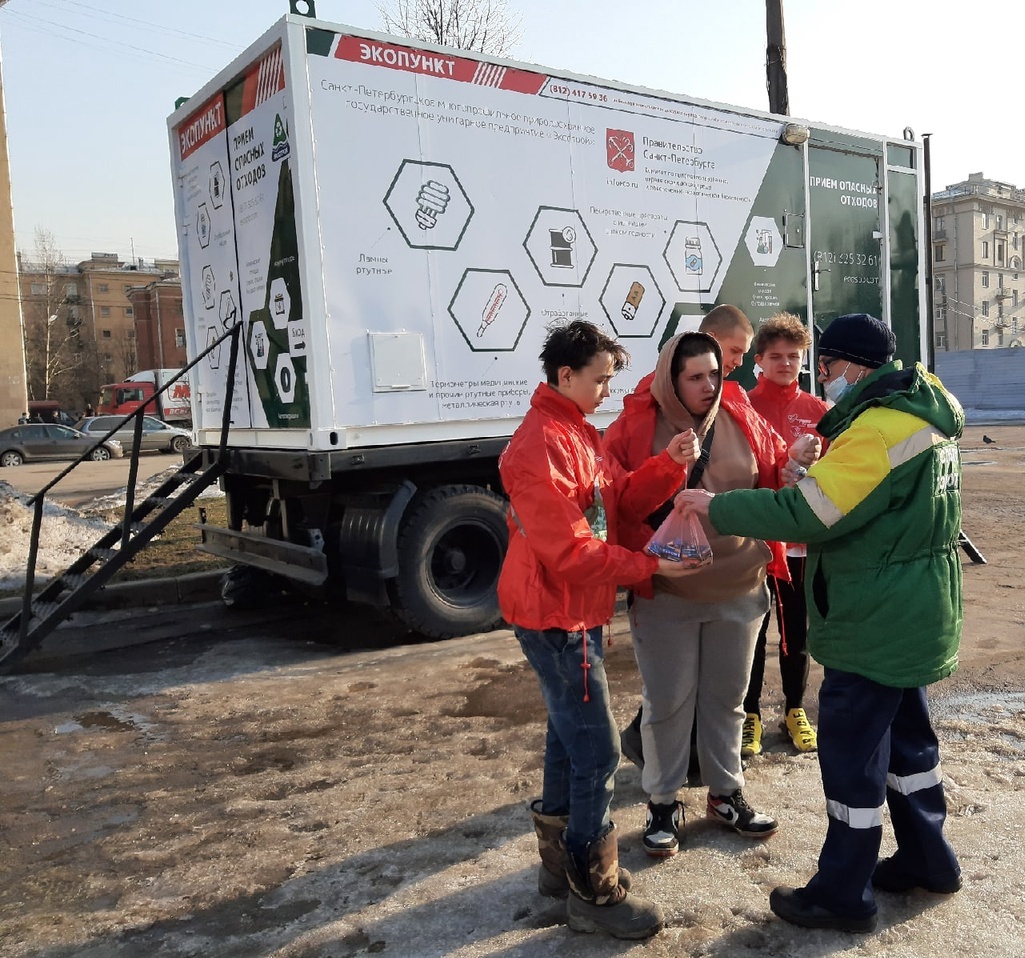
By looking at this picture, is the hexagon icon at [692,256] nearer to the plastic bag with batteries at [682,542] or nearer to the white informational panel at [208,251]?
the white informational panel at [208,251]

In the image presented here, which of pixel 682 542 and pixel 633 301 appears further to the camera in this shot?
pixel 633 301

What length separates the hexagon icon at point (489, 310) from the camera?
19.0ft

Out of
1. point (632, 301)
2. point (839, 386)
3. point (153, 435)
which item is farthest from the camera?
point (153, 435)

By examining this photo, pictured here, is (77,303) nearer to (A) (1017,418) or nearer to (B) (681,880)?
(A) (1017,418)

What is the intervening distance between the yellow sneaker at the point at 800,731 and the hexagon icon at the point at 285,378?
3.46 metres

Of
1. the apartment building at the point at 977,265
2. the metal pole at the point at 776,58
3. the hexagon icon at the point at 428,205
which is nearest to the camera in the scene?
the hexagon icon at the point at 428,205

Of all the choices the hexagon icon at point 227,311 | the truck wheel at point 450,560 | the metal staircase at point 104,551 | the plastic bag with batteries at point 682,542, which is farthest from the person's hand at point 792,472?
the hexagon icon at point 227,311

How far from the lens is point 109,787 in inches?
154

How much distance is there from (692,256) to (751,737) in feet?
13.5

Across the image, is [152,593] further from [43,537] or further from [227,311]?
[227,311]

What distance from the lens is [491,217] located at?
5.89 meters

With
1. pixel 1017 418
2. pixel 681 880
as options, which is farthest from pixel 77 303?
pixel 681 880

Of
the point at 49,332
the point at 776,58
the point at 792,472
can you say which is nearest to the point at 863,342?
the point at 792,472

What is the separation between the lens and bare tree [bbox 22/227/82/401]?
5653 cm
